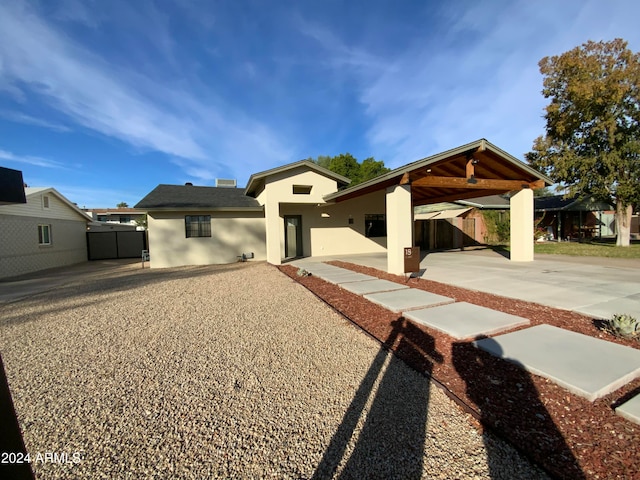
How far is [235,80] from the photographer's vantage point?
11883 mm

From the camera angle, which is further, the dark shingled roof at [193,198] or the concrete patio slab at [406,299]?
the dark shingled roof at [193,198]

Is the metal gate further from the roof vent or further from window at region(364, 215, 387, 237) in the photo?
window at region(364, 215, 387, 237)

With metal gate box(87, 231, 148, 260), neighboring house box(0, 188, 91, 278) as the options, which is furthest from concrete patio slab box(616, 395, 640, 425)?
metal gate box(87, 231, 148, 260)

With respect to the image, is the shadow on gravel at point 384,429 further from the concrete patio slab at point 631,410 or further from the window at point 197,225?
the window at point 197,225

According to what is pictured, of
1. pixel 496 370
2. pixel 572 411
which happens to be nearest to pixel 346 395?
pixel 496 370

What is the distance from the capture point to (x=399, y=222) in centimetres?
839

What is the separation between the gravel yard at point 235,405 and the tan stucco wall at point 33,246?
10.8 metres

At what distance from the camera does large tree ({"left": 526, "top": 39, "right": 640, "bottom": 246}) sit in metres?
14.9

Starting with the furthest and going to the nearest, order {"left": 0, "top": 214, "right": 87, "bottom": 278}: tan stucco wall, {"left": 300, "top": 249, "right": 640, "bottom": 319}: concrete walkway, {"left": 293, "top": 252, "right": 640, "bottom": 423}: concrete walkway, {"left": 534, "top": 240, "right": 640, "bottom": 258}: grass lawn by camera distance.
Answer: {"left": 534, "top": 240, "right": 640, "bottom": 258}: grass lawn → {"left": 0, "top": 214, "right": 87, "bottom": 278}: tan stucco wall → {"left": 300, "top": 249, "right": 640, "bottom": 319}: concrete walkway → {"left": 293, "top": 252, "right": 640, "bottom": 423}: concrete walkway

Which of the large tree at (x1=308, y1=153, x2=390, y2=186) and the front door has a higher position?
the large tree at (x1=308, y1=153, x2=390, y2=186)

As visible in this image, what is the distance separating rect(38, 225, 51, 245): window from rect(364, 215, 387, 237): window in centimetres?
1730

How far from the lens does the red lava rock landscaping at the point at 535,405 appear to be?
194 centimetres

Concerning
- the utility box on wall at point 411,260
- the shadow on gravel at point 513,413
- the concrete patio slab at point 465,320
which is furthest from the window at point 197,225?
the shadow on gravel at point 513,413

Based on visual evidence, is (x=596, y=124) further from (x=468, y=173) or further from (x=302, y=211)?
(x=302, y=211)
